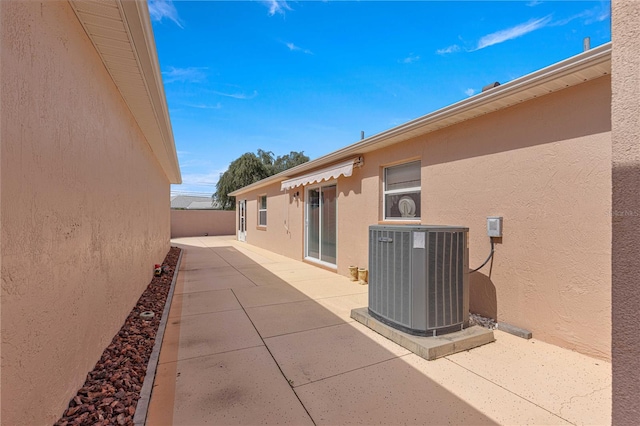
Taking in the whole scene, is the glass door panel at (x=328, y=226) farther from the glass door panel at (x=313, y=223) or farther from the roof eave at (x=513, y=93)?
the roof eave at (x=513, y=93)

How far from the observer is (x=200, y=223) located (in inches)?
933

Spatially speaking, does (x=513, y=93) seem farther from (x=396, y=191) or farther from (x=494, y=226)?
(x=396, y=191)

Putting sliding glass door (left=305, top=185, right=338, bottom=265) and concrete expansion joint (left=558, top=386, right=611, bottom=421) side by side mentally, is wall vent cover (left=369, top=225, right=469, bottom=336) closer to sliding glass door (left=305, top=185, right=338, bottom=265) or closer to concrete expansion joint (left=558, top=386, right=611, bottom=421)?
concrete expansion joint (left=558, top=386, right=611, bottom=421)

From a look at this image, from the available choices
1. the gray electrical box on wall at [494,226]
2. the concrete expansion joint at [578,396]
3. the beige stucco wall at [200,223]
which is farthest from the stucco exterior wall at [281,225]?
the beige stucco wall at [200,223]

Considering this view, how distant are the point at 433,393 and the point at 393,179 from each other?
4.42 metres

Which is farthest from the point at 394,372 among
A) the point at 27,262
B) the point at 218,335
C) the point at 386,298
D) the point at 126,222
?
the point at 126,222

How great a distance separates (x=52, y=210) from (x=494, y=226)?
188 inches

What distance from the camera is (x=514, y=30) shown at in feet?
20.0

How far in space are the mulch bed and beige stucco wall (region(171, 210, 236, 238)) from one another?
1993 cm

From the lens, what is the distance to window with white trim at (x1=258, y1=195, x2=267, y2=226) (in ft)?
49.6

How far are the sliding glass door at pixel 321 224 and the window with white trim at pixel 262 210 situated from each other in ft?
17.9

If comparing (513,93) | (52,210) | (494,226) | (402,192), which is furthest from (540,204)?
(52,210)

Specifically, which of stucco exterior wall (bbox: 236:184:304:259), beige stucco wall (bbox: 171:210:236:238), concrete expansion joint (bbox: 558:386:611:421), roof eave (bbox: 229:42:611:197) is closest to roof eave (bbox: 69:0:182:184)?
roof eave (bbox: 229:42:611:197)

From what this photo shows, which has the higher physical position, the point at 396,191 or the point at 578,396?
the point at 396,191
